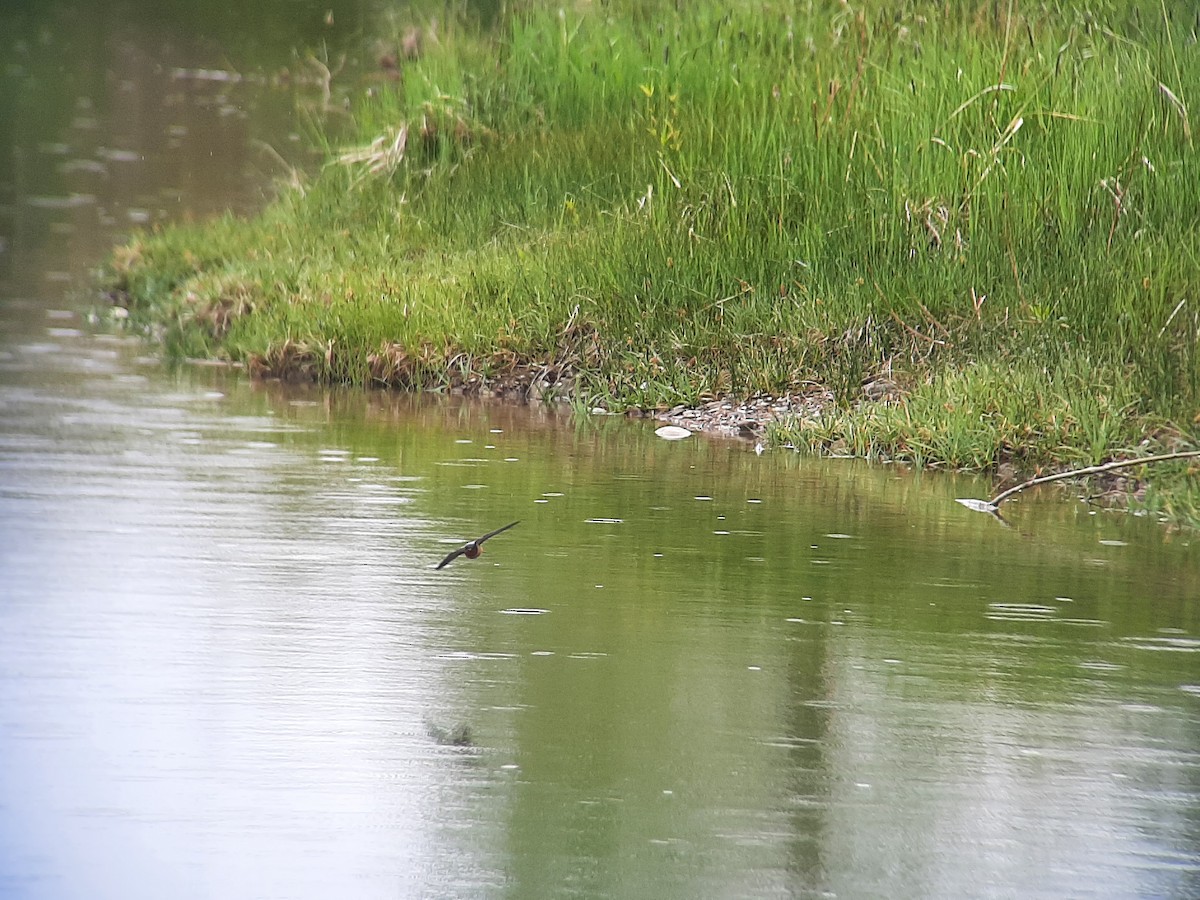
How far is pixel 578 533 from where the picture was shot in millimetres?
6719

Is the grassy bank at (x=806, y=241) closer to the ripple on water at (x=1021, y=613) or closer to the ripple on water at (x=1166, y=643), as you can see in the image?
the ripple on water at (x=1021, y=613)

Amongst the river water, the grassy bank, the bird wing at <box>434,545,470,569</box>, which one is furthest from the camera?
the grassy bank

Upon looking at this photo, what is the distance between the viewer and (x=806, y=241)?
997 centimetres

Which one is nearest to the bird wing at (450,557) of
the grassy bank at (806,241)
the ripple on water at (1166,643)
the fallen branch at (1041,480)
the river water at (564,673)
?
the river water at (564,673)

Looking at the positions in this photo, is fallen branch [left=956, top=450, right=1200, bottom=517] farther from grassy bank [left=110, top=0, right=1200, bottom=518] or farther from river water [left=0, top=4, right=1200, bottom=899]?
grassy bank [left=110, top=0, right=1200, bottom=518]

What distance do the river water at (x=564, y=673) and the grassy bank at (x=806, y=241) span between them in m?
0.81

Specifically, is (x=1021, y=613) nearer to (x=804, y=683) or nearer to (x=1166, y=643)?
(x=1166, y=643)

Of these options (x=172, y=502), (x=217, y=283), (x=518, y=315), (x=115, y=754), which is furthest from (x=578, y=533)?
(x=217, y=283)

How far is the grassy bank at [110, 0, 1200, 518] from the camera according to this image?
28.5 feet

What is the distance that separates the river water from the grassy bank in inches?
31.9

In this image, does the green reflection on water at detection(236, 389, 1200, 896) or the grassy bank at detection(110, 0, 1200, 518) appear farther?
the grassy bank at detection(110, 0, 1200, 518)

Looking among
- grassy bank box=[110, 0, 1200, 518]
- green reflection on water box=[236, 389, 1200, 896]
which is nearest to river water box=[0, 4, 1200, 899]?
green reflection on water box=[236, 389, 1200, 896]

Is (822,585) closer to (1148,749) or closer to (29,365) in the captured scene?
(1148,749)

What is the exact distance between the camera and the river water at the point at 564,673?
378cm
